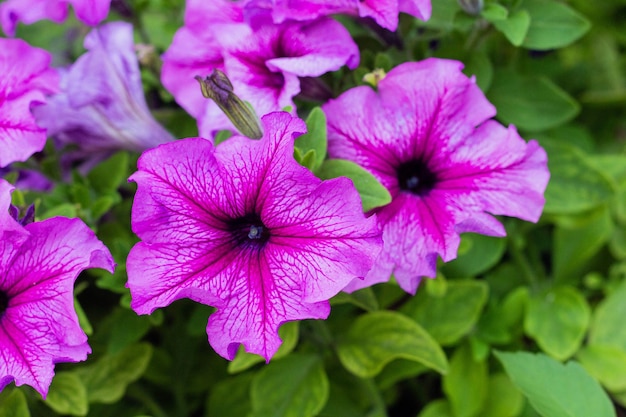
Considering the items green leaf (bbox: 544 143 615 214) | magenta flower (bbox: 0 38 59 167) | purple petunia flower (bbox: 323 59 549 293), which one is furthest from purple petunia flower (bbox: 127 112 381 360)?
green leaf (bbox: 544 143 615 214)

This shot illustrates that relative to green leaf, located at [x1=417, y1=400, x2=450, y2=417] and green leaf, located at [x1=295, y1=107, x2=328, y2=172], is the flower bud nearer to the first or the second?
green leaf, located at [x1=295, y1=107, x2=328, y2=172]

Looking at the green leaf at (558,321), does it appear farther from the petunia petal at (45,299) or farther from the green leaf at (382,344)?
the petunia petal at (45,299)

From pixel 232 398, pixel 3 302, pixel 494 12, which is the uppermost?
pixel 494 12

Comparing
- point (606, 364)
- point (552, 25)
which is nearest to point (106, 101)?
point (552, 25)

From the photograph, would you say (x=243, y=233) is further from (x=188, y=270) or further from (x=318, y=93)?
(x=318, y=93)

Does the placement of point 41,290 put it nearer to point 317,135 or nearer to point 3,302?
point 3,302

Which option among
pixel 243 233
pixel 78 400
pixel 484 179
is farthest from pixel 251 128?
pixel 78 400

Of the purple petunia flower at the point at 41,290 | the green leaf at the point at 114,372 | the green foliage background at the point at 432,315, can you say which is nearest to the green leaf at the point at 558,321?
the green foliage background at the point at 432,315
